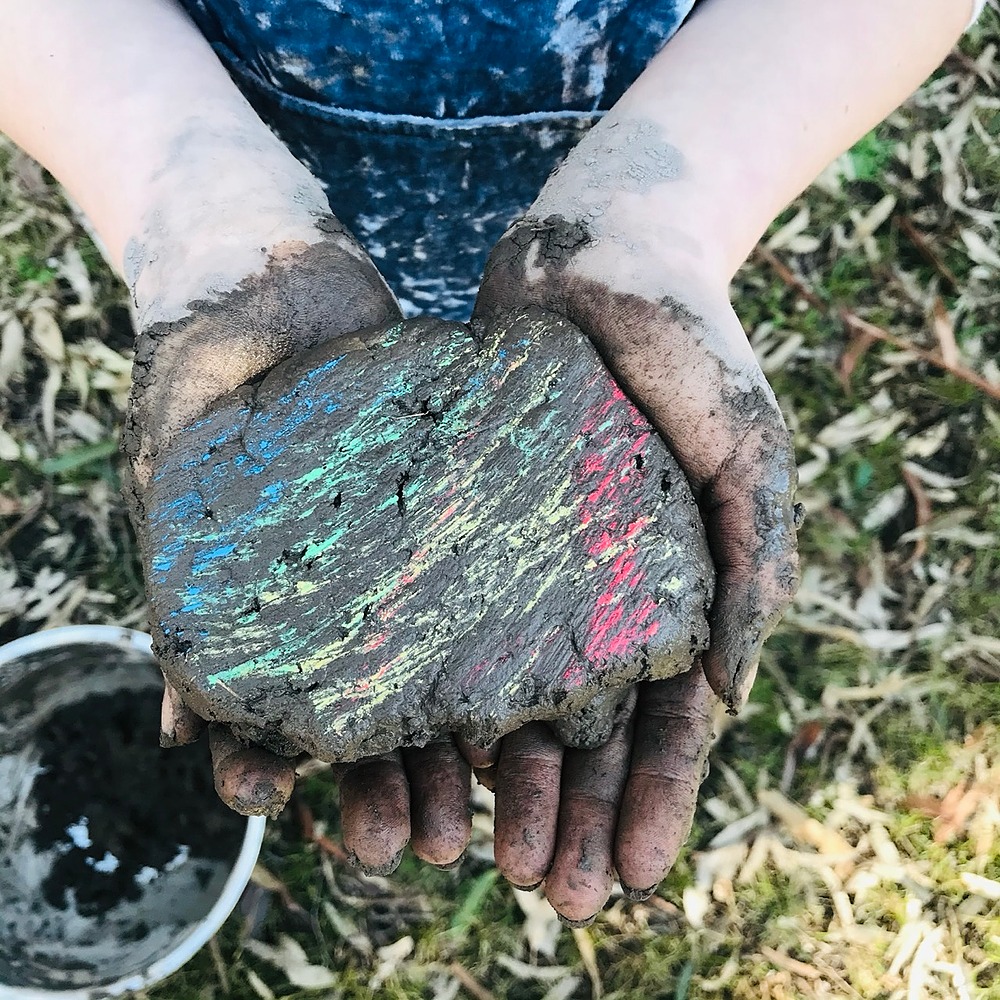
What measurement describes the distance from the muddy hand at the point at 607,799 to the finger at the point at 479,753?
4cm

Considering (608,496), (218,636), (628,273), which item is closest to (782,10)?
(628,273)

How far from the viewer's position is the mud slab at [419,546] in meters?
1.32

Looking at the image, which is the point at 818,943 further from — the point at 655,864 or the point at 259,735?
the point at 259,735

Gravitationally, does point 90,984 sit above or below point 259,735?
below

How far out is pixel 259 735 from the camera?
134 cm

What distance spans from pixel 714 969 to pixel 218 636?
1.71 metres

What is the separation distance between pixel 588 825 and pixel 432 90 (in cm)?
131

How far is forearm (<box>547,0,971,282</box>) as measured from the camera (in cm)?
152

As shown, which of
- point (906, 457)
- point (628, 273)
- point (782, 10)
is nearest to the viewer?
point (628, 273)

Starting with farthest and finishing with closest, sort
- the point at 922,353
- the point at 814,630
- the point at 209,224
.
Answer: the point at 922,353 → the point at 814,630 → the point at 209,224

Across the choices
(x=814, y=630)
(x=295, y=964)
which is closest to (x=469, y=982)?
(x=295, y=964)

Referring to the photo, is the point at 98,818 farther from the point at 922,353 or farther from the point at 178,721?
the point at 922,353

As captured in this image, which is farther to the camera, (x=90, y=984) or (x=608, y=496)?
(x=90, y=984)

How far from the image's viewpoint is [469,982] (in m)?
2.31
